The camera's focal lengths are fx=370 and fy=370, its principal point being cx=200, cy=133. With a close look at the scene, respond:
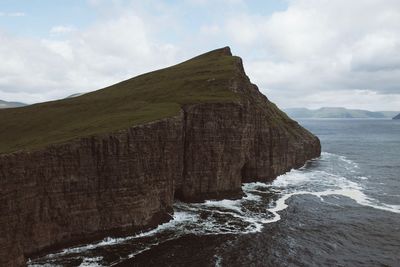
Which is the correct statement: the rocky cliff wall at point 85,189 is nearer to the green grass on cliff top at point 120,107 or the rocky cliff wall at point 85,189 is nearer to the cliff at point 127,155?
the cliff at point 127,155

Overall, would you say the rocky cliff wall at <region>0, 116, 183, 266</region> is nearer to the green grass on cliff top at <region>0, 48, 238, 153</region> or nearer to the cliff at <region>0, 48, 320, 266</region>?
the cliff at <region>0, 48, 320, 266</region>

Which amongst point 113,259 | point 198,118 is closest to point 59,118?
point 198,118

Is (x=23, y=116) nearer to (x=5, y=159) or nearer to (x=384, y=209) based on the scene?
(x=5, y=159)

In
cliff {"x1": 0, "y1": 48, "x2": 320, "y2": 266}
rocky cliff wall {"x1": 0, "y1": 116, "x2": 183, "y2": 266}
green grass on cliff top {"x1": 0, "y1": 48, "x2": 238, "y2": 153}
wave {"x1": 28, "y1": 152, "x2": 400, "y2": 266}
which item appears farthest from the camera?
green grass on cliff top {"x1": 0, "y1": 48, "x2": 238, "y2": 153}

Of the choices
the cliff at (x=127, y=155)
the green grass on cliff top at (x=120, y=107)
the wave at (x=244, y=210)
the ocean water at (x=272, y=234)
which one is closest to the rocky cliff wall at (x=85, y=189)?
the cliff at (x=127, y=155)

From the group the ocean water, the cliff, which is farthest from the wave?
the cliff
